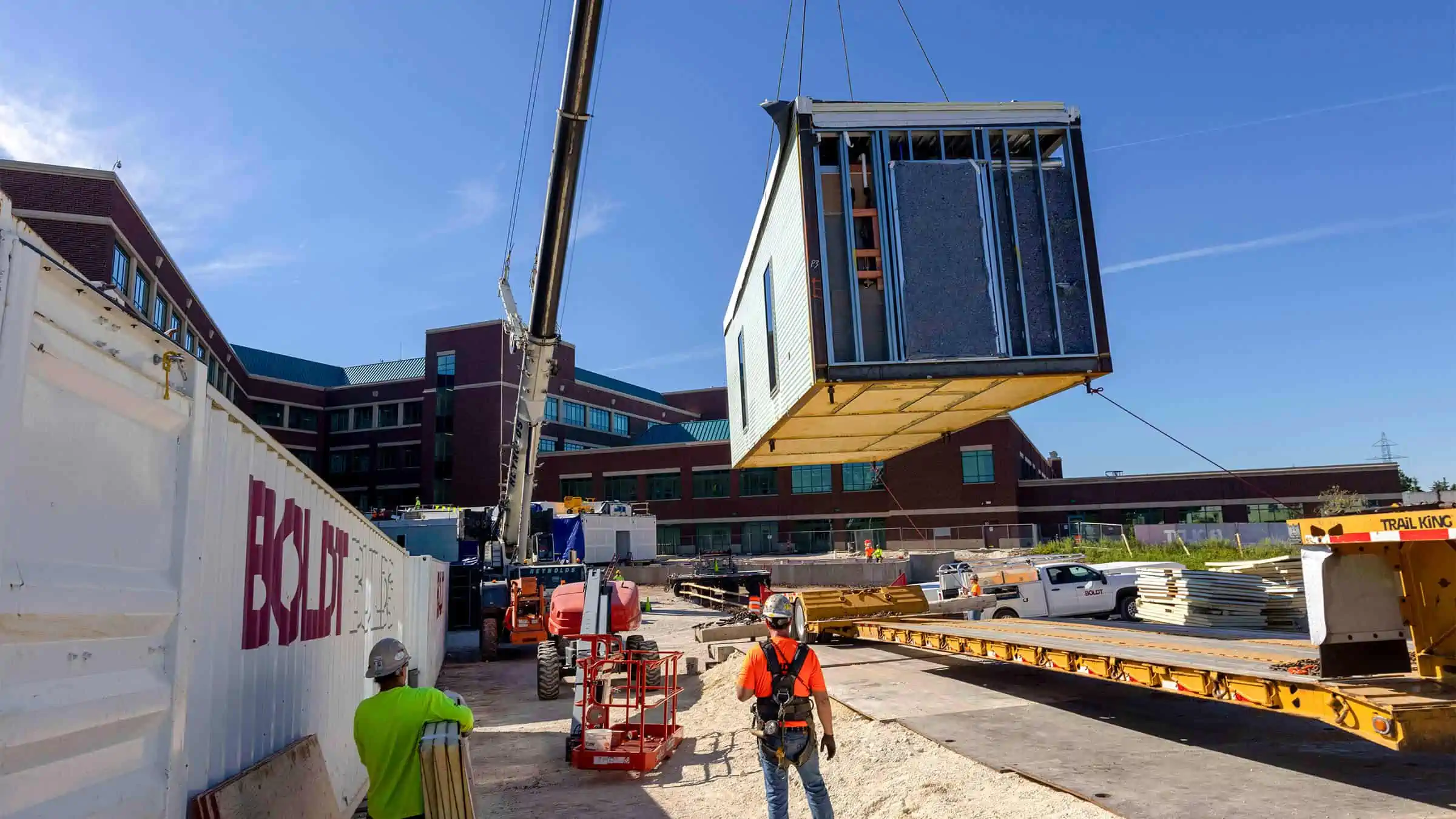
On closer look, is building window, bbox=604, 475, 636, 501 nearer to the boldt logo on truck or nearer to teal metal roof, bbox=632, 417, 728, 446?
teal metal roof, bbox=632, 417, 728, 446

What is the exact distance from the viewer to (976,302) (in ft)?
30.6

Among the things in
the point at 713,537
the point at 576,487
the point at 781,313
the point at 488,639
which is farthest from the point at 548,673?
the point at 576,487

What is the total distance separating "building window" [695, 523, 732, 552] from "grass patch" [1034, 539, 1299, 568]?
2199cm

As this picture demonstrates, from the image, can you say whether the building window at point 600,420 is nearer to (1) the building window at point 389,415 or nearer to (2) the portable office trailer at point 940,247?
(1) the building window at point 389,415

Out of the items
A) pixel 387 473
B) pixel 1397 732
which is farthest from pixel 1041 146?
pixel 387 473

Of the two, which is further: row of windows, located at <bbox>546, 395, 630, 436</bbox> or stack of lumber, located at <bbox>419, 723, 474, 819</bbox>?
row of windows, located at <bbox>546, 395, 630, 436</bbox>

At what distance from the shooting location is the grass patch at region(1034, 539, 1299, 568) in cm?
2814

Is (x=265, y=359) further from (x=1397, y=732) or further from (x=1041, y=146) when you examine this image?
(x=1397, y=732)

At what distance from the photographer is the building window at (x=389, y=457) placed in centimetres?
6506

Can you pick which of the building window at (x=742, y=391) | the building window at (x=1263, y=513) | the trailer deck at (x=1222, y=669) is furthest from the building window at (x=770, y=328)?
the building window at (x=1263, y=513)

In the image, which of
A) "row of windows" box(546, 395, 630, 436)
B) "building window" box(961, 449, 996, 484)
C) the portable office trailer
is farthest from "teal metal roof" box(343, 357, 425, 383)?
the portable office trailer

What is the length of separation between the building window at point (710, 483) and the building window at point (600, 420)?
1445 centimetres

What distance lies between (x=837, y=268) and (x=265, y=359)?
218ft

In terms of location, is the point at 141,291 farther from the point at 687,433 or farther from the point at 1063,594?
the point at 687,433
